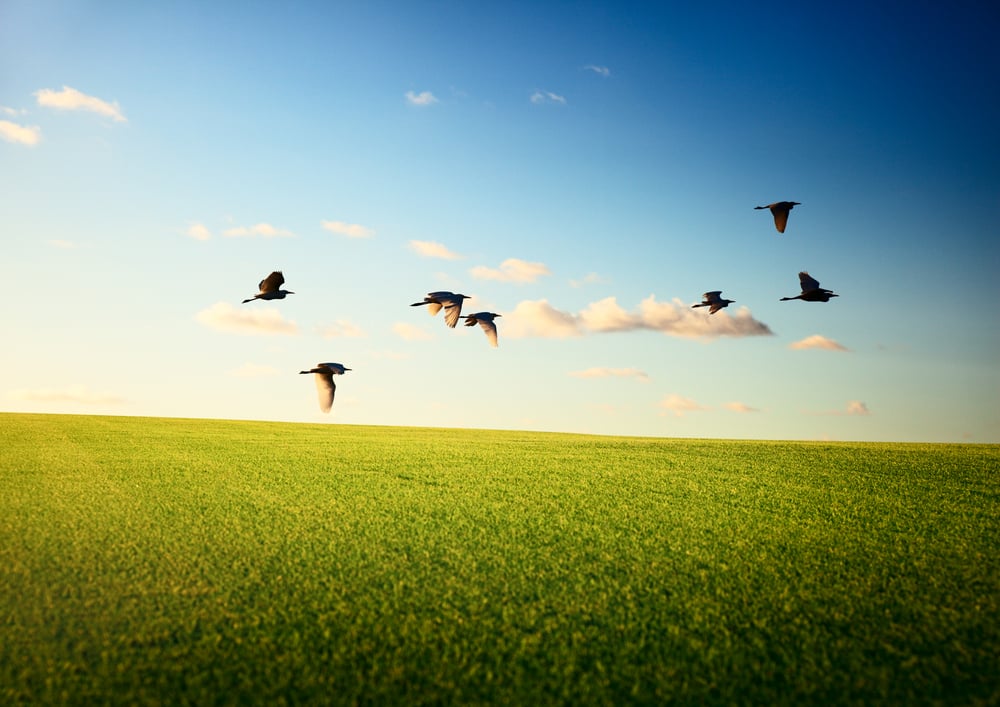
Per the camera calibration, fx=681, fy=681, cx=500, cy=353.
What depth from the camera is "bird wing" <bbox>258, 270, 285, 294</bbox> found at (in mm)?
5785

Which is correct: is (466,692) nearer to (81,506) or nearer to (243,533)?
(243,533)

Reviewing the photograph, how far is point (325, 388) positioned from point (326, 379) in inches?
3.3

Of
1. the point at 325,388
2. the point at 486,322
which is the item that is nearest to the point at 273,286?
the point at 325,388

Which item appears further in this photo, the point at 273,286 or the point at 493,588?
the point at 273,286

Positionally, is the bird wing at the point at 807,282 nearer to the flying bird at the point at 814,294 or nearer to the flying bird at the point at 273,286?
the flying bird at the point at 814,294

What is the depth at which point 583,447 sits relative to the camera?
984cm

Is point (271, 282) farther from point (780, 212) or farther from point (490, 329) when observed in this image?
point (780, 212)

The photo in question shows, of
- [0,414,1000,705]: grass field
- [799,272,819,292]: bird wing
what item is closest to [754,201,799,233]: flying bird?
[799,272,819,292]: bird wing

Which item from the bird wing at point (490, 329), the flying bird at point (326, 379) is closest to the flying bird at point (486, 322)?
the bird wing at point (490, 329)

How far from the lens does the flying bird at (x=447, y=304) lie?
5980 millimetres

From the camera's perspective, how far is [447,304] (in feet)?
19.9

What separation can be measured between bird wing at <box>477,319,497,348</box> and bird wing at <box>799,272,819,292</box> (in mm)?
3046

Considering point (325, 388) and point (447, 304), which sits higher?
point (447, 304)

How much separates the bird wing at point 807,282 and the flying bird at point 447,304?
3.34 metres
